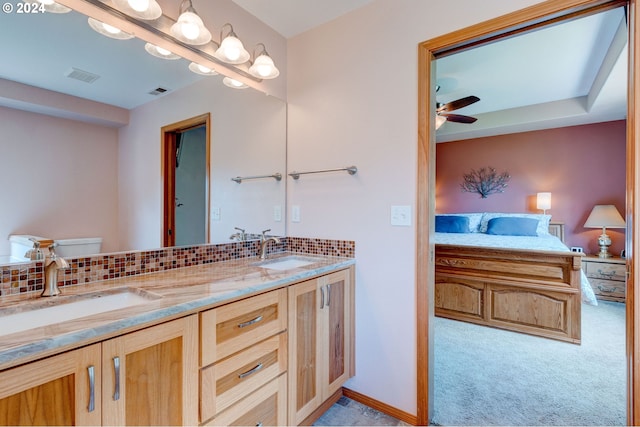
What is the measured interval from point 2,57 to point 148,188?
2.35 ft

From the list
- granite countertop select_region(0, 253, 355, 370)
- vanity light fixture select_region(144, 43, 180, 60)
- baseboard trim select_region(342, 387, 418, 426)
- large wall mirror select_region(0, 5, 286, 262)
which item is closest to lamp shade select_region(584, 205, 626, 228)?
baseboard trim select_region(342, 387, 418, 426)

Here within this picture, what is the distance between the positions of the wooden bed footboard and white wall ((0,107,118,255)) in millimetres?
3102

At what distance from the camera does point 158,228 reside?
5.21ft

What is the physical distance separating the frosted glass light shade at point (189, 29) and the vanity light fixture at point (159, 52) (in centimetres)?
9

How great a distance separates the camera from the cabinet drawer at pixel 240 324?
1080mm

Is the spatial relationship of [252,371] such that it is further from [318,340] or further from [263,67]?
[263,67]

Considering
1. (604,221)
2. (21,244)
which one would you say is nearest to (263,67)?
(21,244)

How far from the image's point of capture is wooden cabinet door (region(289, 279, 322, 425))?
1447mm

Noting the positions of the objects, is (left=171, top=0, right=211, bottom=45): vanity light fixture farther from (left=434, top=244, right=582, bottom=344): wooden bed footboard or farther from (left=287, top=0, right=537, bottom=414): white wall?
(left=434, top=244, right=582, bottom=344): wooden bed footboard

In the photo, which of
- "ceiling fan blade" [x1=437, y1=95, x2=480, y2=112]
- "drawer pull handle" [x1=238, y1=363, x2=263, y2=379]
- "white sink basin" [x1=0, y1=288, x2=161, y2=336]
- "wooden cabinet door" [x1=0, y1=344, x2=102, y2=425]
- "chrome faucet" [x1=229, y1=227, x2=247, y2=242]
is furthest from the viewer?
"ceiling fan blade" [x1=437, y1=95, x2=480, y2=112]

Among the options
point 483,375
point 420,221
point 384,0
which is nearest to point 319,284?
point 420,221

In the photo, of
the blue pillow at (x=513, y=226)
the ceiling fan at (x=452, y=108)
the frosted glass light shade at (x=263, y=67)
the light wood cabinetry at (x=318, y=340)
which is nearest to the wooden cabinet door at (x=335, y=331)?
the light wood cabinetry at (x=318, y=340)

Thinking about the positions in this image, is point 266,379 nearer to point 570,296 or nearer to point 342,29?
point 342,29

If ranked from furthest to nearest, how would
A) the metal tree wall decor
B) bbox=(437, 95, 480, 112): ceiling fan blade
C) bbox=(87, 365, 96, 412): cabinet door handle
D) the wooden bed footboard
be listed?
the metal tree wall decor, bbox=(437, 95, 480, 112): ceiling fan blade, the wooden bed footboard, bbox=(87, 365, 96, 412): cabinet door handle
